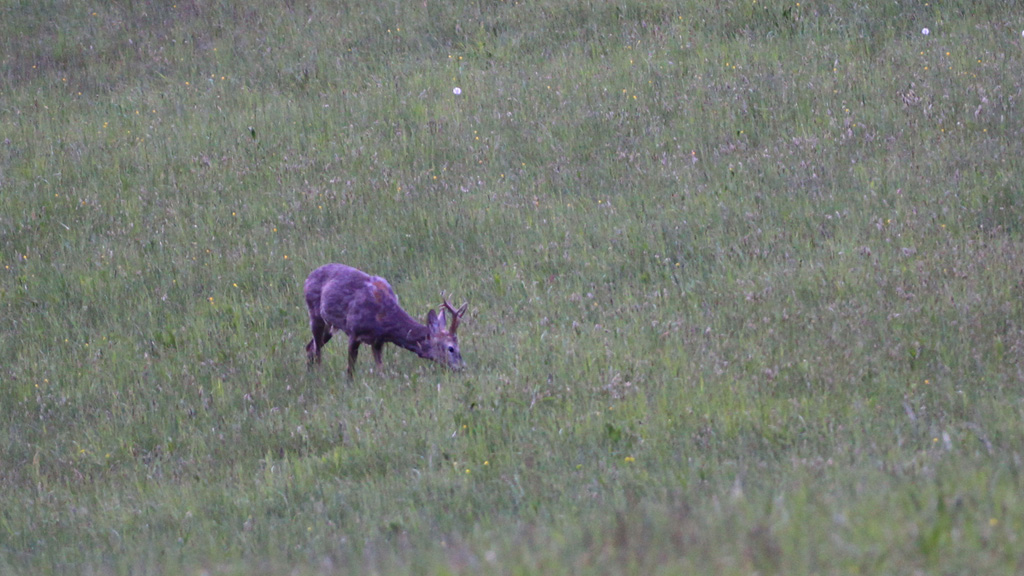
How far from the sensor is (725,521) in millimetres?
3906

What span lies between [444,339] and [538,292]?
5.21ft

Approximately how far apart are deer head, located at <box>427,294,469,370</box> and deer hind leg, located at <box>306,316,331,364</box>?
130cm

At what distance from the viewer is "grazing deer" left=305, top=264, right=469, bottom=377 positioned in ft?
28.8

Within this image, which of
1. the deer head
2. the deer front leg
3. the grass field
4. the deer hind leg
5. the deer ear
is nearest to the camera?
the grass field

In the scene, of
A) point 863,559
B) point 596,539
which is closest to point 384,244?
point 596,539

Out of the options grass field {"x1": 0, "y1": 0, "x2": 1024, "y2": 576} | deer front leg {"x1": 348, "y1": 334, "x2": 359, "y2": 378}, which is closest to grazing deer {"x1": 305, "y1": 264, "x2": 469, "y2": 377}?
deer front leg {"x1": 348, "y1": 334, "x2": 359, "y2": 378}

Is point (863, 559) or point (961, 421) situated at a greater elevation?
point (863, 559)

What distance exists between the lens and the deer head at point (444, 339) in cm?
868

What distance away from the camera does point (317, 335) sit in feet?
31.3

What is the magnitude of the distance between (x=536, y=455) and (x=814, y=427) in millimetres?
1921

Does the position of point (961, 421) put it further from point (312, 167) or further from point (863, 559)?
point (312, 167)

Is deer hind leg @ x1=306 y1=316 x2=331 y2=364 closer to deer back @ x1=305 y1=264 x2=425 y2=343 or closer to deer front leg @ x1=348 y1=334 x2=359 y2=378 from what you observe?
deer back @ x1=305 y1=264 x2=425 y2=343

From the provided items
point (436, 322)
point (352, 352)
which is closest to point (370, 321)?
point (352, 352)

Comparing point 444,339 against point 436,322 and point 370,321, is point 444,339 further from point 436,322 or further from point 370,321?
point 370,321
